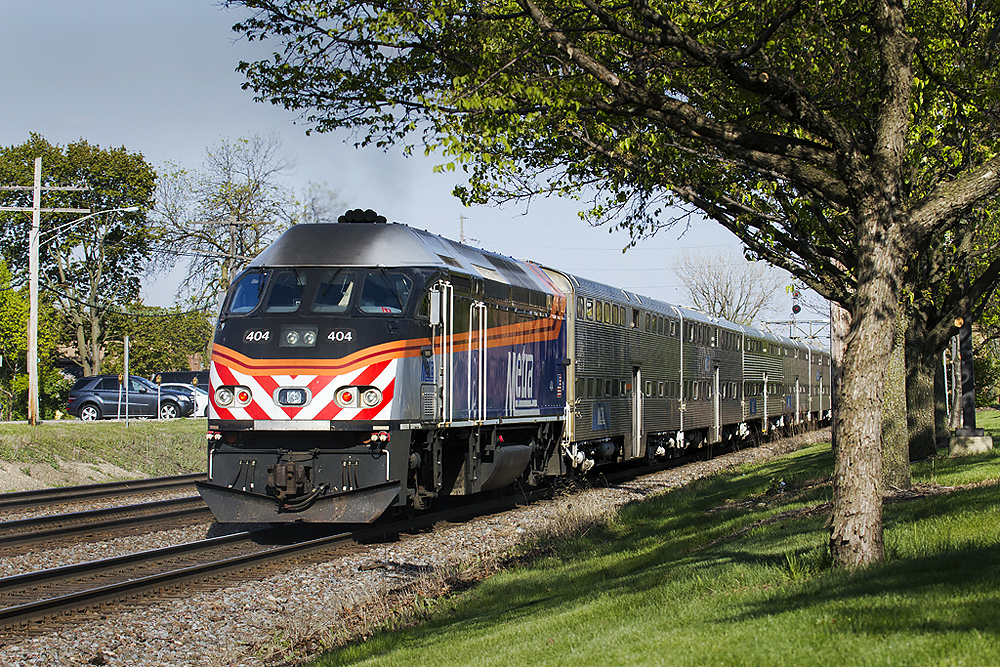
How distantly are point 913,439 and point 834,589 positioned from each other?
12853mm

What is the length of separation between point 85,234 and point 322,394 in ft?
143

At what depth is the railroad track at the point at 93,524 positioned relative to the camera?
41.5 feet

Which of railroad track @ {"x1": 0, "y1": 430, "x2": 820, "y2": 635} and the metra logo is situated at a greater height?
the metra logo

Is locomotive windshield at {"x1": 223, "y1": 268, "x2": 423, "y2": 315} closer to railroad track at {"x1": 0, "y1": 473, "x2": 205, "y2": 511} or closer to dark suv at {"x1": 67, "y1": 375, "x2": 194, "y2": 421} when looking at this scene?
railroad track at {"x1": 0, "y1": 473, "x2": 205, "y2": 511}

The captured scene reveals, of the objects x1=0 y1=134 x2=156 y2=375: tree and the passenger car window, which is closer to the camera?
the passenger car window

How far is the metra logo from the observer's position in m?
15.2

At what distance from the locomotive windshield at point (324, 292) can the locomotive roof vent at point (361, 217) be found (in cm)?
125

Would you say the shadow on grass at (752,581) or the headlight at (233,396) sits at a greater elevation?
the headlight at (233,396)

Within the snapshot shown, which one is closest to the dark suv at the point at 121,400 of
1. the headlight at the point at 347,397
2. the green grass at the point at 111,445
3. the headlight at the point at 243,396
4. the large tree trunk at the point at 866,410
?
the green grass at the point at 111,445

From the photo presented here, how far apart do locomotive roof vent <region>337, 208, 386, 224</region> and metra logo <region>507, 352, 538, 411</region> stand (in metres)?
2.99

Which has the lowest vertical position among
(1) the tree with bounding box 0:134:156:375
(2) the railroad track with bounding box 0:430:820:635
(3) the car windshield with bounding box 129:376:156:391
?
(2) the railroad track with bounding box 0:430:820:635

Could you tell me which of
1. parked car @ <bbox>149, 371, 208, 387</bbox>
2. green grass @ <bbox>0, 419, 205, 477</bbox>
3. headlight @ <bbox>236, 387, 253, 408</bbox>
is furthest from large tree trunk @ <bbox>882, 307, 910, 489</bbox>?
parked car @ <bbox>149, 371, 208, 387</bbox>

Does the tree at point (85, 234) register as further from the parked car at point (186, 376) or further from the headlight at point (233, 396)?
the headlight at point (233, 396)

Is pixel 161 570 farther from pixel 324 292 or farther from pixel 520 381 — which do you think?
pixel 520 381
